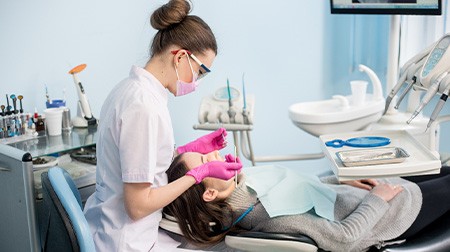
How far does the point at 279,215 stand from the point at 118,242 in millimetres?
444

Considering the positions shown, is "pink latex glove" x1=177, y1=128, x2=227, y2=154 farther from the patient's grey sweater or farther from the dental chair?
the dental chair

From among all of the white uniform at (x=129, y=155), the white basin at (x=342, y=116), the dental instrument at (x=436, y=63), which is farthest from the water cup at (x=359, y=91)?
the white uniform at (x=129, y=155)

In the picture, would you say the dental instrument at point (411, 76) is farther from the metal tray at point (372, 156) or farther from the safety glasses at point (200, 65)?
the safety glasses at point (200, 65)

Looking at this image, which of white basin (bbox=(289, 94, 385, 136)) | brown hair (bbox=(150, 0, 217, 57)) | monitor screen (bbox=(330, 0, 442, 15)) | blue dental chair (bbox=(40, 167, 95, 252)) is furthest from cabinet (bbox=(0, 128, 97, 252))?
monitor screen (bbox=(330, 0, 442, 15))

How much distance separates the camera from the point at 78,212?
1399mm

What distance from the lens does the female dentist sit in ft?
4.59

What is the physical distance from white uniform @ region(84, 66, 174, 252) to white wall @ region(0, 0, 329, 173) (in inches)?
31.7

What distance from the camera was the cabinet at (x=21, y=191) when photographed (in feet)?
5.79

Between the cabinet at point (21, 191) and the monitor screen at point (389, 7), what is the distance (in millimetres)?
1159

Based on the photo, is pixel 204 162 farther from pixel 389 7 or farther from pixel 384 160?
pixel 389 7

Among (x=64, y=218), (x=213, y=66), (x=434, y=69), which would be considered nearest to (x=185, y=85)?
(x=64, y=218)

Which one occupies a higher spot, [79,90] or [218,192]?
[79,90]

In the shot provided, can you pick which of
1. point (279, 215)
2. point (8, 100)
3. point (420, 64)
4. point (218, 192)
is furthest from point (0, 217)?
point (420, 64)

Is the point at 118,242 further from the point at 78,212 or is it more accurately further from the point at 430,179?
the point at 430,179
